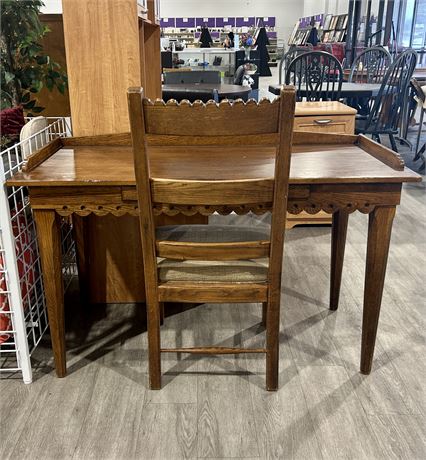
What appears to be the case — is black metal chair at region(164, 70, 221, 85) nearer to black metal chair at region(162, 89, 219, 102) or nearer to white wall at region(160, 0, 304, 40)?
black metal chair at region(162, 89, 219, 102)

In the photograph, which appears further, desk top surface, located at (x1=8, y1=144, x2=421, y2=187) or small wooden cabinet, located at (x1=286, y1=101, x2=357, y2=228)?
small wooden cabinet, located at (x1=286, y1=101, x2=357, y2=228)

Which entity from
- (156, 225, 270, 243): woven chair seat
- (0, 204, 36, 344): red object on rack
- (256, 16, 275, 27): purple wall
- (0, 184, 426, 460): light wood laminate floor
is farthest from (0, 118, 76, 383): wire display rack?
(256, 16, 275, 27): purple wall

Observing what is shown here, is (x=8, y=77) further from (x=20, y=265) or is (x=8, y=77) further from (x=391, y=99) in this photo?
(x=391, y=99)

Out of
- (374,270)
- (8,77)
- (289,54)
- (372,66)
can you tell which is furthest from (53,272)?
(372,66)

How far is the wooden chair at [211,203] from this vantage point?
128 centimetres

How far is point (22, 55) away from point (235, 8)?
14.5 meters

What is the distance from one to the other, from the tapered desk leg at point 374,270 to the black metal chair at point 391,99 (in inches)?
109

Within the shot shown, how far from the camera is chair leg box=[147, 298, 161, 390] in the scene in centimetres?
160

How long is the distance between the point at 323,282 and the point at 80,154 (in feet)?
4.39

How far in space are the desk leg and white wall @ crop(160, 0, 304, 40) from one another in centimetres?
Answer: 1490

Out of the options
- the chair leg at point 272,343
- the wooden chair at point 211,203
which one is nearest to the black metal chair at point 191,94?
the wooden chair at point 211,203

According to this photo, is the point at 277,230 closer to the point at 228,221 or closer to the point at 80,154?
the point at 80,154

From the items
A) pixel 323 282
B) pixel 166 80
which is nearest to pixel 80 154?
pixel 323 282

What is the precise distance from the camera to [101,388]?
1.71 m
